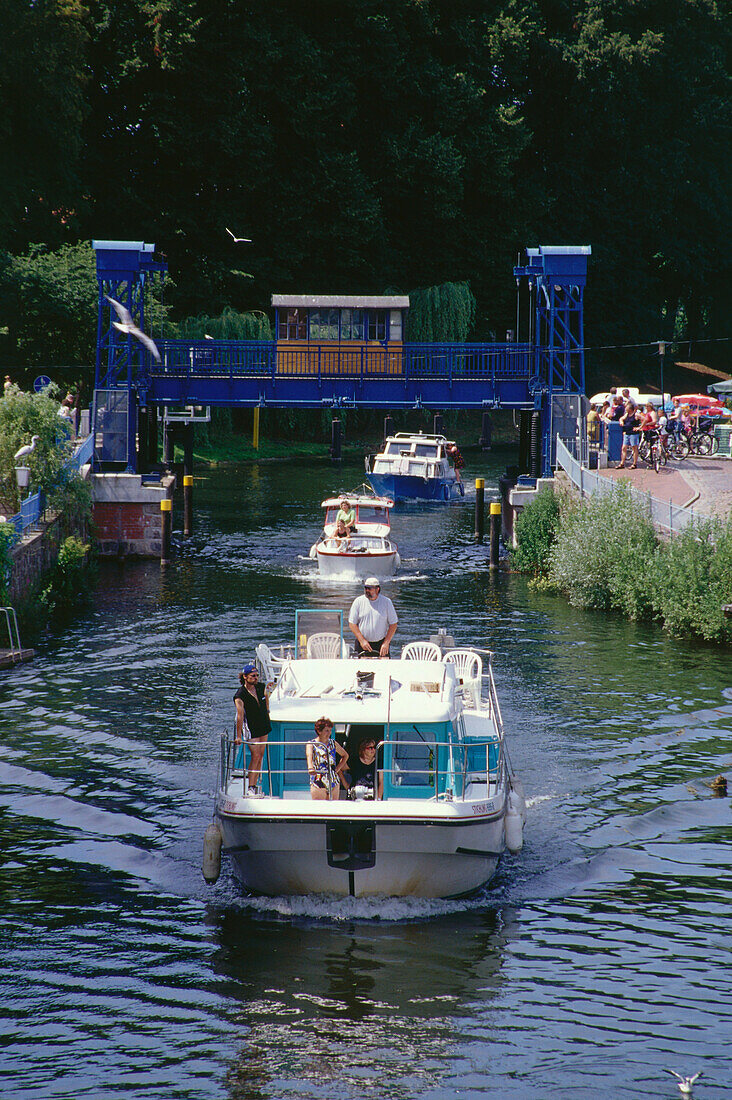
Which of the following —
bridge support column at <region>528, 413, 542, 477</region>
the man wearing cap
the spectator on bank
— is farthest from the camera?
bridge support column at <region>528, 413, 542, 477</region>

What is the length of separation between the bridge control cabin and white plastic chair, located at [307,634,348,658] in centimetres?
2910

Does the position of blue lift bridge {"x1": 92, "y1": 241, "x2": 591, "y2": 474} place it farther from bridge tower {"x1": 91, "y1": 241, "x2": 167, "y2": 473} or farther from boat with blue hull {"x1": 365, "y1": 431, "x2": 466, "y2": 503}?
boat with blue hull {"x1": 365, "y1": 431, "x2": 466, "y2": 503}

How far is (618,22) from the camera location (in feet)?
272

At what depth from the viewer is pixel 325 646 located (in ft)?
60.2

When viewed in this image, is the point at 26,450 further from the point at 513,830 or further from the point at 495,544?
the point at 513,830

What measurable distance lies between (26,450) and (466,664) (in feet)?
49.6

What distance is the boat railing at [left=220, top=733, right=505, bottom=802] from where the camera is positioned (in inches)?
588

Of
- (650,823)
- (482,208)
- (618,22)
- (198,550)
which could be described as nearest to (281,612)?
(198,550)

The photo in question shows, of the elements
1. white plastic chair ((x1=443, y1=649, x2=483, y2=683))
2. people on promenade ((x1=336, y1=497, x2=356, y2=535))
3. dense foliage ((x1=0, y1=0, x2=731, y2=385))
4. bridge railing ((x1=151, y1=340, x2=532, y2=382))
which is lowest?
white plastic chair ((x1=443, y1=649, x2=483, y2=683))

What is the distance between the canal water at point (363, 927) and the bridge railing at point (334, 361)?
1934 cm

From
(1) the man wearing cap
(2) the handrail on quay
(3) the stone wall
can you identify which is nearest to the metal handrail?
(3) the stone wall

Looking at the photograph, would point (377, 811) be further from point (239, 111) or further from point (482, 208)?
point (482, 208)

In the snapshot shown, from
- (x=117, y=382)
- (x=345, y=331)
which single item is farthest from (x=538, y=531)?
(x=117, y=382)

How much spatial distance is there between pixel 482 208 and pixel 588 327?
13149 millimetres
